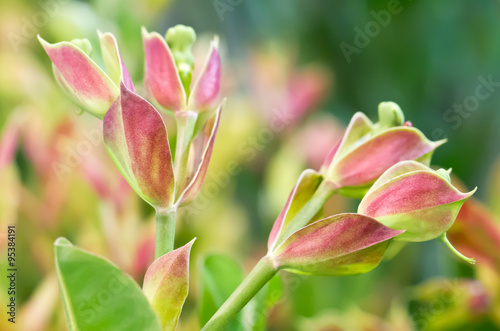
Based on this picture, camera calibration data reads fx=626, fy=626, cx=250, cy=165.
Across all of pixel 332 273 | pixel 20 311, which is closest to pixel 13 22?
pixel 20 311

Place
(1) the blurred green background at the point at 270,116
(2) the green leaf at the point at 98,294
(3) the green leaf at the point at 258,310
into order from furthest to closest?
(1) the blurred green background at the point at 270,116 → (3) the green leaf at the point at 258,310 → (2) the green leaf at the point at 98,294

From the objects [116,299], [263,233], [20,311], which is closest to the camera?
[116,299]

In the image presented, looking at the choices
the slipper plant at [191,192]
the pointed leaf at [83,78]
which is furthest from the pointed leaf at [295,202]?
the pointed leaf at [83,78]

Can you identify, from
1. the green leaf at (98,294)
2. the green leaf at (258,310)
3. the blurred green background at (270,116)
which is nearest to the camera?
the green leaf at (98,294)

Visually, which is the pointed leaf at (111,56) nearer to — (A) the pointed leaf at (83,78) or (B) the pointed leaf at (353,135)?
(A) the pointed leaf at (83,78)

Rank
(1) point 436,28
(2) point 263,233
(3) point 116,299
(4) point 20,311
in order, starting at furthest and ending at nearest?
(1) point 436,28, (2) point 263,233, (4) point 20,311, (3) point 116,299

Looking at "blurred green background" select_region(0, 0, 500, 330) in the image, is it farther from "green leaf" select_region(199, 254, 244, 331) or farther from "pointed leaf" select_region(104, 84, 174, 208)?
"pointed leaf" select_region(104, 84, 174, 208)

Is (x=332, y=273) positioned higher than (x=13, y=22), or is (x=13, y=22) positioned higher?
(x=13, y=22)

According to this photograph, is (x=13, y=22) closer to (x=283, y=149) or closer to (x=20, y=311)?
(x=283, y=149)
